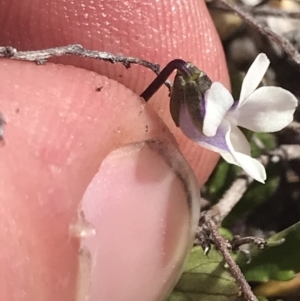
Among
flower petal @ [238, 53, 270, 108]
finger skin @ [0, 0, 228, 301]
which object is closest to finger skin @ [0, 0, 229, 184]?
finger skin @ [0, 0, 228, 301]

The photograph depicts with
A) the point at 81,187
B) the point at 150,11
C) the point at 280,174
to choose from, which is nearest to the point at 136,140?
the point at 81,187

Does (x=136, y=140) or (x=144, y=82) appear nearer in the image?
(x=136, y=140)

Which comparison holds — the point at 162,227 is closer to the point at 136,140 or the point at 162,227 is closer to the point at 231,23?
the point at 136,140

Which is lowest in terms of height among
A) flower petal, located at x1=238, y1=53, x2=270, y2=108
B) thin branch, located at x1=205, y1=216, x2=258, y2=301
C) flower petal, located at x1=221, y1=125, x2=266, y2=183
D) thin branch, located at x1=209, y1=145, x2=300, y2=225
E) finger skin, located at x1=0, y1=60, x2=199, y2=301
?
thin branch, located at x1=209, y1=145, x2=300, y2=225

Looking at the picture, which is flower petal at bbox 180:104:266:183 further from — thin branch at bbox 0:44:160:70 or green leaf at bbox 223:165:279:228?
green leaf at bbox 223:165:279:228

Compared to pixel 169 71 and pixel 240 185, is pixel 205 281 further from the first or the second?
pixel 169 71

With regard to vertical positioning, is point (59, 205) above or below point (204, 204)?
above

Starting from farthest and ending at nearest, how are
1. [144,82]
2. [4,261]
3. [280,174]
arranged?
[280,174]
[144,82]
[4,261]
